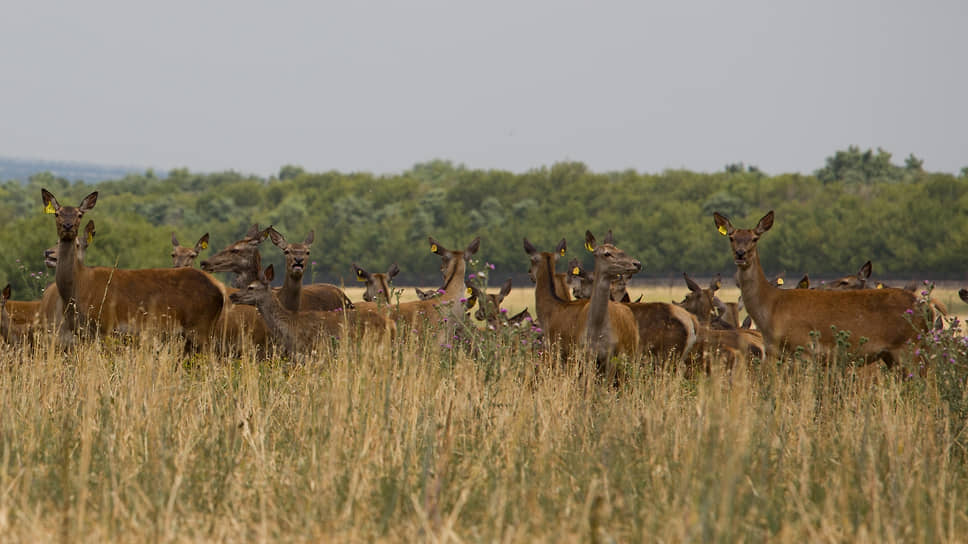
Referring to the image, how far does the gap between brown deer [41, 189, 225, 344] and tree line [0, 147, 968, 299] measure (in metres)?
29.3

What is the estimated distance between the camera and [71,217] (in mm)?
11008

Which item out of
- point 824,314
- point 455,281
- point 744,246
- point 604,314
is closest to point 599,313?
point 604,314

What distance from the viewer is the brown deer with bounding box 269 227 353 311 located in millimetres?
12312

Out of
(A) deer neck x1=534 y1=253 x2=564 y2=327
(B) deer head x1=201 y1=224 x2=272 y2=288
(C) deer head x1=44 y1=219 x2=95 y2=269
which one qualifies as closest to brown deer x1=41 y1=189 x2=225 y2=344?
(C) deer head x1=44 y1=219 x2=95 y2=269

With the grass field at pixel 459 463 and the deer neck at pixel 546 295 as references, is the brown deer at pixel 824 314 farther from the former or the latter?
the grass field at pixel 459 463

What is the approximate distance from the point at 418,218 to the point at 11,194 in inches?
2353

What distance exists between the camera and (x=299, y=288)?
13.2 m

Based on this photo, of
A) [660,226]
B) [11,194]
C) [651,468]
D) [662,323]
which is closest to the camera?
[651,468]

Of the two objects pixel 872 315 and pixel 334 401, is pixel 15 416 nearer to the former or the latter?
pixel 334 401

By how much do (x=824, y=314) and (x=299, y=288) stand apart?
573cm

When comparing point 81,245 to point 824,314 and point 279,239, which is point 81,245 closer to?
point 279,239

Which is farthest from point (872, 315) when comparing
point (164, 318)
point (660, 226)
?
point (660, 226)

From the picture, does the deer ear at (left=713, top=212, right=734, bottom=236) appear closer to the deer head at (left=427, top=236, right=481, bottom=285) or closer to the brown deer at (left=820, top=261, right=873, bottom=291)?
the deer head at (left=427, top=236, right=481, bottom=285)

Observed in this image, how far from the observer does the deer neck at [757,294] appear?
38.3 ft
